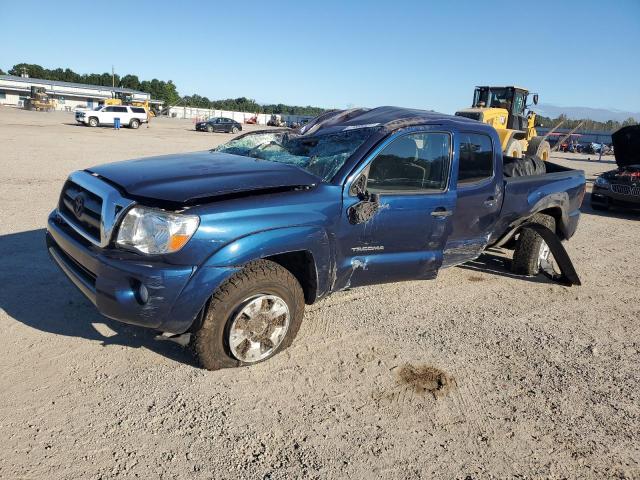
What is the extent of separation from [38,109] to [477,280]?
69.5 m

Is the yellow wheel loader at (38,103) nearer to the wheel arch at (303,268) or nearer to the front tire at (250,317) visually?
the wheel arch at (303,268)

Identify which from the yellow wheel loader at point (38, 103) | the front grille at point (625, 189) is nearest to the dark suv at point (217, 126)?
the yellow wheel loader at point (38, 103)

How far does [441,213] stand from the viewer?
4.14 meters

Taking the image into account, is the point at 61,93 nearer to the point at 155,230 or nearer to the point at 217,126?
the point at 217,126

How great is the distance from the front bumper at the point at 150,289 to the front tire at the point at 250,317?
0.12 metres

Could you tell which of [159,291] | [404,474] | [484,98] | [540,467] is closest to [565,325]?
Answer: [540,467]

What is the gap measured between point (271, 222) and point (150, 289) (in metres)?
0.86

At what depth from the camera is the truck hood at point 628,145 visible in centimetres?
1263

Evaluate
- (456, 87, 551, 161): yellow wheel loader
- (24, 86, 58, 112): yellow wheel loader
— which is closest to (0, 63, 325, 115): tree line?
(24, 86, 58, 112): yellow wheel loader

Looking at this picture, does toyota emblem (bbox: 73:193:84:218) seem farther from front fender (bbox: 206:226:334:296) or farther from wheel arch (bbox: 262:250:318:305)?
wheel arch (bbox: 262:250:318:305)

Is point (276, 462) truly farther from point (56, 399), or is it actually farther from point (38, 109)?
point (38, 109)

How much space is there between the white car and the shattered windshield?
33.0 meters

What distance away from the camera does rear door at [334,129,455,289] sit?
3678mm

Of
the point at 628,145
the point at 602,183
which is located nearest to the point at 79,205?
the point at 602,183
